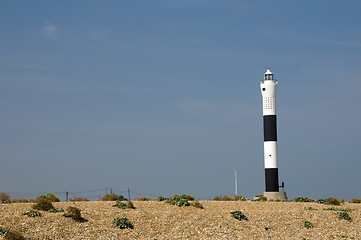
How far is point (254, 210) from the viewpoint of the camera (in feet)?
119

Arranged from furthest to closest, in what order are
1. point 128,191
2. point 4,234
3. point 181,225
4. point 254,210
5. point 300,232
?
point 128,191 → point 254,210 → point 300,232 → point 181,225 → point 4,234

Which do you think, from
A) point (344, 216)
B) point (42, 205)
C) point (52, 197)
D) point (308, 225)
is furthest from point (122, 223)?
point (344, 216)

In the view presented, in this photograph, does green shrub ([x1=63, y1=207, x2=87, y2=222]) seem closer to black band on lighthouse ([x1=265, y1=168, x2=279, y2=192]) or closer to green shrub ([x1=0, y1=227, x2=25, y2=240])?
green shrub ([x1=0, y1=227, x2=25, y2=240])

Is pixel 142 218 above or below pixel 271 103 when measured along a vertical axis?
below

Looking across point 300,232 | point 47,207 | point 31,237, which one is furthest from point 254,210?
point 31,237

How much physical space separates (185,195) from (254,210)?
271 inches

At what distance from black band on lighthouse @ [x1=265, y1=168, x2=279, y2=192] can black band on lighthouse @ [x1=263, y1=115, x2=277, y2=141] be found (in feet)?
11.9

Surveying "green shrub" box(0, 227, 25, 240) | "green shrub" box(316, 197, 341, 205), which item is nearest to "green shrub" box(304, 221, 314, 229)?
"green shrub" box(316, 197, 341, 205)

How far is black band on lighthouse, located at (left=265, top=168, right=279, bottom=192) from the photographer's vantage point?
52750mm

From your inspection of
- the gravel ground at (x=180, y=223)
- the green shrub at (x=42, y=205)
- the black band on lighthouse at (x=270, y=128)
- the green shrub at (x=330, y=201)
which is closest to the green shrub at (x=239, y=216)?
the gravel ground at (x=180, y=223)

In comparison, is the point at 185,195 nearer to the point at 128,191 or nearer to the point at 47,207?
the point at 128,191

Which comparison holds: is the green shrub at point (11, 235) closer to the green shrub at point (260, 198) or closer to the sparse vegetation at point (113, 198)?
the sparse vegetation at point (113, 198)

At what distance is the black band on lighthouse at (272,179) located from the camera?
52750mm

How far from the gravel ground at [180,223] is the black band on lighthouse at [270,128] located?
51.7 feet
